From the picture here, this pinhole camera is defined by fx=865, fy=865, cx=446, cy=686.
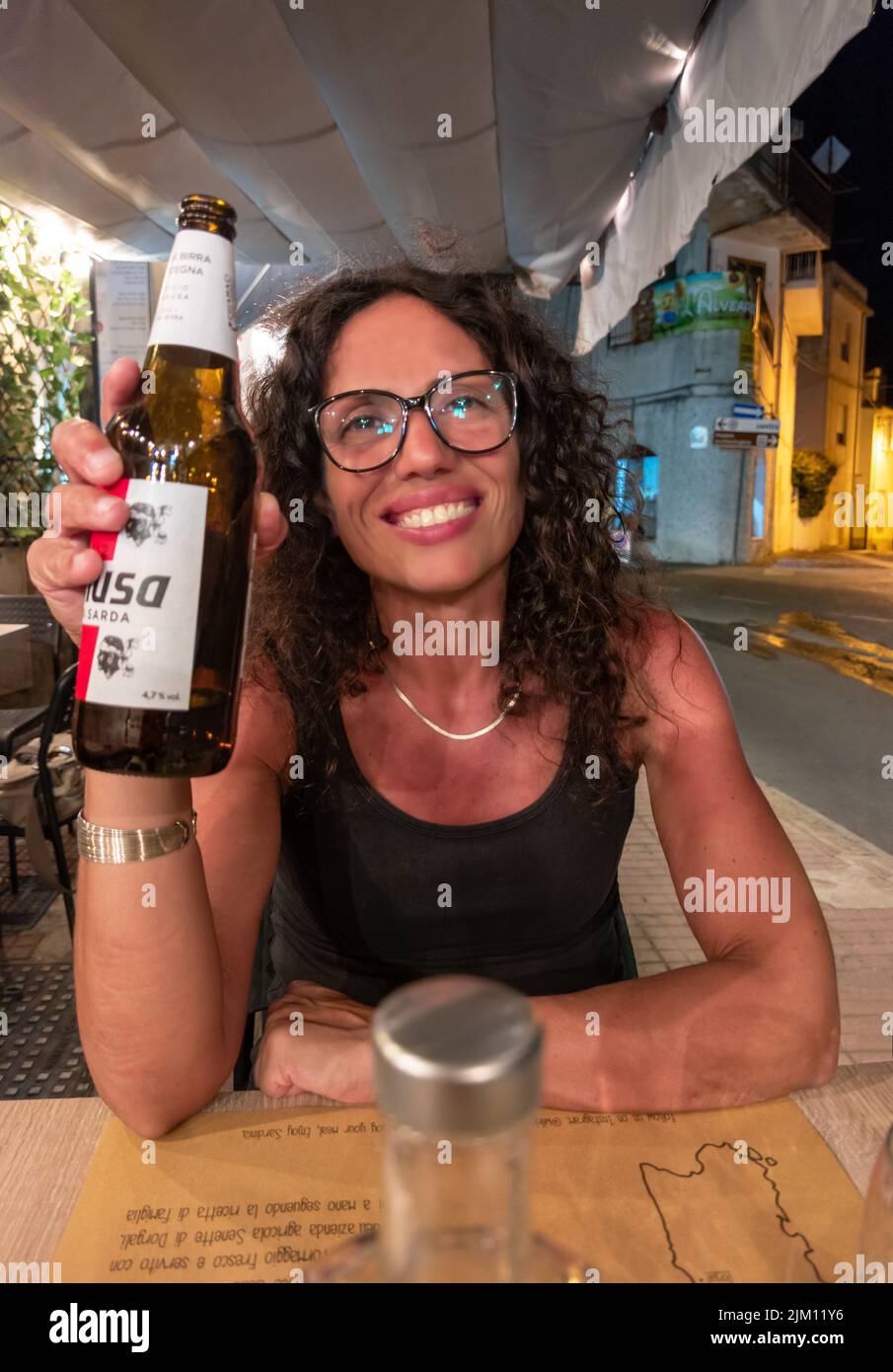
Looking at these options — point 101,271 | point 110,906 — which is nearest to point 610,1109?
point 110,906

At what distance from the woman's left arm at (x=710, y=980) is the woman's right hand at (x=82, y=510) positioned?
0.60 m

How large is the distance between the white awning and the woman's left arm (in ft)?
3.53

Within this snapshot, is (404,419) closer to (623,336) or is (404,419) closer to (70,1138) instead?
(70,1138)

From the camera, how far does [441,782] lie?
56.2 inches

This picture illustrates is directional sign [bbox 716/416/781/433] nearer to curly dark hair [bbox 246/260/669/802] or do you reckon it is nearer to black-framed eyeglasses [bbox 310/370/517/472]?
curly dark hair [bbox 246/260/669/802]

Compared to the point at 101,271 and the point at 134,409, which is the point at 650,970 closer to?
the point at 134,409

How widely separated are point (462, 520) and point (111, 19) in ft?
6.77

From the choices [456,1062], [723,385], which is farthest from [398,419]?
[723,385]

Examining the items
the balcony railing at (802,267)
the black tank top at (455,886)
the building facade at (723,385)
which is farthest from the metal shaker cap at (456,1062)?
the balcony railing at (802,267)

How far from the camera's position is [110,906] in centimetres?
Answer: 90

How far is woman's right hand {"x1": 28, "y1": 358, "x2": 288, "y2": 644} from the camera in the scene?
2.38 ft
